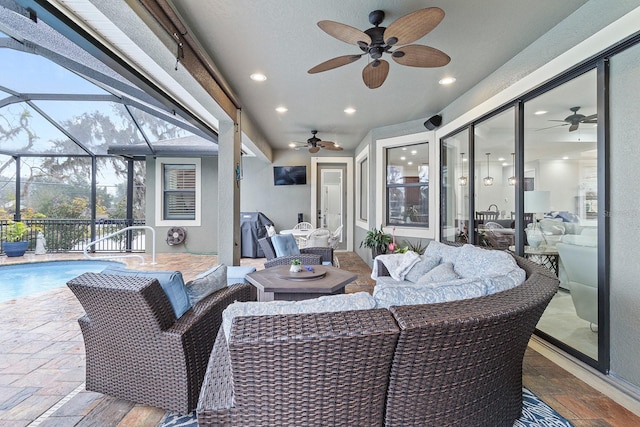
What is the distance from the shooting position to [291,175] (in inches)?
327

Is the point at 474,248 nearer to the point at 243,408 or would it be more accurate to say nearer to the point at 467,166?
the point at 467,166

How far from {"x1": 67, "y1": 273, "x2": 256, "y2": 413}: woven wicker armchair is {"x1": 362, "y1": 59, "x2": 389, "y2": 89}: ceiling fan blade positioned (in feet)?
7.71

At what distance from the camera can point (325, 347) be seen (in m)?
1.02

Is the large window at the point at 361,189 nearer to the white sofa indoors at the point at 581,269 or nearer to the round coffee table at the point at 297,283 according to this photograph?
the round coffee table at the point at 297,283

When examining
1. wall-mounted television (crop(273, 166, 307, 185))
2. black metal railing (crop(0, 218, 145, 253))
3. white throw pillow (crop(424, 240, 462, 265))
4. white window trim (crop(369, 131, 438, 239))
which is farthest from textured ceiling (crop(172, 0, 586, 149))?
black metal railing (crop(0, 218, 145, 253))

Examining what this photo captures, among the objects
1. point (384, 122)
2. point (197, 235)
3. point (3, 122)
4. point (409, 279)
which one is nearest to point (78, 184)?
point (3, 122)

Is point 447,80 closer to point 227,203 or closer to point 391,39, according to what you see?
point 391,39

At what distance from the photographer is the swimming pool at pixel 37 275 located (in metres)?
4.81

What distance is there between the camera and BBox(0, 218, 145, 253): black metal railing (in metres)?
7.85

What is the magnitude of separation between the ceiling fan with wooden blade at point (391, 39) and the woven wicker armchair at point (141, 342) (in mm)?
2053

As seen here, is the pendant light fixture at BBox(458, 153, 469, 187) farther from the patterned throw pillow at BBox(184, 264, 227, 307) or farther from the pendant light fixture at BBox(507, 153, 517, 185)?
the patterned throw pillow at BBox(184, 264, 227, 307)

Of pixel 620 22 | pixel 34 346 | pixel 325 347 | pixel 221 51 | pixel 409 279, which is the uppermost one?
pixel 221 51

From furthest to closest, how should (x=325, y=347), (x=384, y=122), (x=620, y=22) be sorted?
(x=384, y=122) → (x=620, y=22) → (x=325, y=347)

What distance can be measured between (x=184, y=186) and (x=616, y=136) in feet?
26.6
